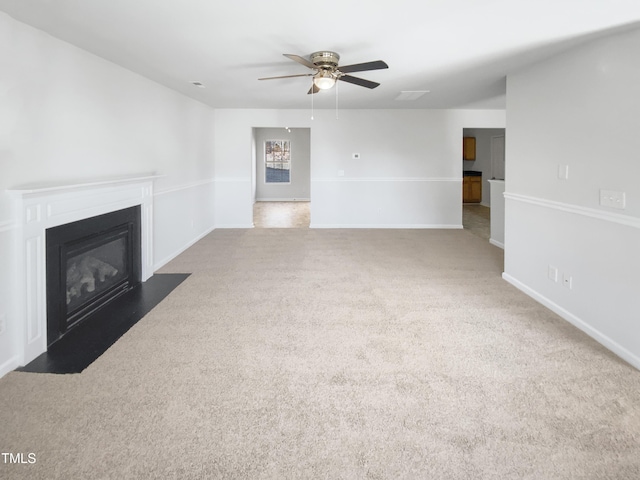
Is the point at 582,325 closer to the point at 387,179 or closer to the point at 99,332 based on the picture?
the point at 99,332

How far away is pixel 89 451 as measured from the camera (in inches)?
71.4

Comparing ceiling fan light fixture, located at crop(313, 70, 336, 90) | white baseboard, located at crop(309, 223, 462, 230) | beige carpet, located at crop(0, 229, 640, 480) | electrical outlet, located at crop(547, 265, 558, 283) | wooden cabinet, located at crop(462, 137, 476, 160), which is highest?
wooden cabinet, located at crop(462, 137, 476, 160)

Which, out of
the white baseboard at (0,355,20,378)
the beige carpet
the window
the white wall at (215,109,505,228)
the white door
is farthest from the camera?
the window

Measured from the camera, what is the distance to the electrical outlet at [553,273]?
356cm

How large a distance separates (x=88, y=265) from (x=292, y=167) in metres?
10.1

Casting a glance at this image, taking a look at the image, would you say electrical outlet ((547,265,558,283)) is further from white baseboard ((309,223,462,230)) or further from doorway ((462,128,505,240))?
doorway ((462,128,505,240))

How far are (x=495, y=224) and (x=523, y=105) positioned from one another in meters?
2.63

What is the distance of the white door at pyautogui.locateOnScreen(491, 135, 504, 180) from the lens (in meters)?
11.3

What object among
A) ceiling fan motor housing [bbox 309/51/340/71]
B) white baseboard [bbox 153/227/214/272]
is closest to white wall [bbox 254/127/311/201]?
white baseboard [bbox 153/227/214/272]

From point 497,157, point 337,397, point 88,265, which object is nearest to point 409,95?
point 88,265

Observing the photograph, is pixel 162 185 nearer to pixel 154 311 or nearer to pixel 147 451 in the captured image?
pixel 154 311

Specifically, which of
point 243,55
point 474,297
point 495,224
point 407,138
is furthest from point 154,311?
point 407,138

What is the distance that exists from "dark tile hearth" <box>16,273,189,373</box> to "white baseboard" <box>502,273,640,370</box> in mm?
3463

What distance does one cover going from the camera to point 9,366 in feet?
8.41
